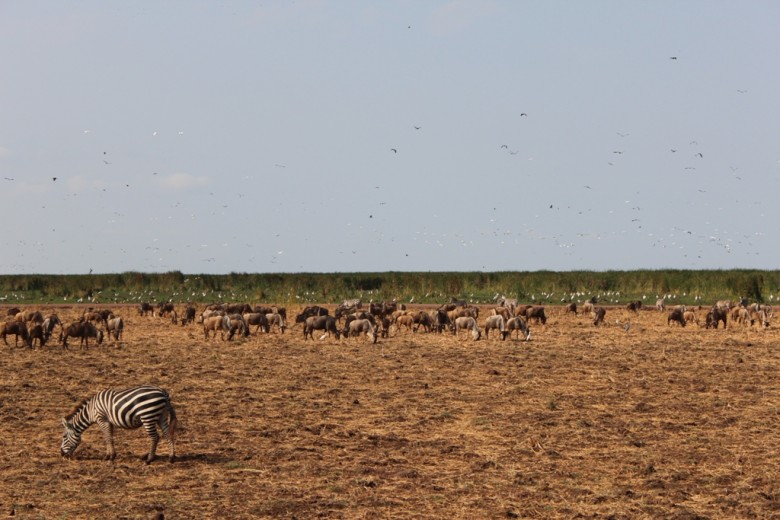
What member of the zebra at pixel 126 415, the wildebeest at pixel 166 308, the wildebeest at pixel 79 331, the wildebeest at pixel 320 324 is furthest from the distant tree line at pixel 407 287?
the zebra at pixel 126 415

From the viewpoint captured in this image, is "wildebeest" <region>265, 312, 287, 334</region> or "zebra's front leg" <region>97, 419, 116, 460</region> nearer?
"zebra's front leg" <region>97, 419, 116, 460</region>

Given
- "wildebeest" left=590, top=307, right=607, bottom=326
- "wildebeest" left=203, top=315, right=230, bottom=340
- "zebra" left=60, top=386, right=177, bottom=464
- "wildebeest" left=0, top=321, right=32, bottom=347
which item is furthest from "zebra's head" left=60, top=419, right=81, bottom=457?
"wildebeest" left=590, top=307, right=607, bottom=326

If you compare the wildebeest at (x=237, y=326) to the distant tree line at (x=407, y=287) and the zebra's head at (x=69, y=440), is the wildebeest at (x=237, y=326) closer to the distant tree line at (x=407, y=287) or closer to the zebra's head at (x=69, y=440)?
the zebra's head at (x=69, y=440)

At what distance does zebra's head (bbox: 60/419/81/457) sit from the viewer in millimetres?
15531

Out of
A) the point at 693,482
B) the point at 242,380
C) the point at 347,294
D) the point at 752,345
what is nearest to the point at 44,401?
the point at 242,380

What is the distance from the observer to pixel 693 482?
14086 mm

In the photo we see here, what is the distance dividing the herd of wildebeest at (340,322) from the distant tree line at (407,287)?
1274cm

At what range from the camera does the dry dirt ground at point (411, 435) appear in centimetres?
1300

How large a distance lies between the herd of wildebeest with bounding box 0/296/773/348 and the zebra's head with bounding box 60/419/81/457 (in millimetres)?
17241

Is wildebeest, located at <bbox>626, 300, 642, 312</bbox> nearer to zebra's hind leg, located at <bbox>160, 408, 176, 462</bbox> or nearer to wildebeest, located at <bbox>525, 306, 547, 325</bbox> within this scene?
wildebeest, located at <bbox>525, 306, 547, 325</bbox>

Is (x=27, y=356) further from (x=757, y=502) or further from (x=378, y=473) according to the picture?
(x=757, y=502)

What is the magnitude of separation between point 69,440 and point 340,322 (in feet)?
84.5

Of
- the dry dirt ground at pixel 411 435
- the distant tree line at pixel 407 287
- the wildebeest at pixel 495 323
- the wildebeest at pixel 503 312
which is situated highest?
the distant tree line at pixel 407 287

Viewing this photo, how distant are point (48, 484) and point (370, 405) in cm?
811
